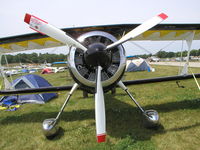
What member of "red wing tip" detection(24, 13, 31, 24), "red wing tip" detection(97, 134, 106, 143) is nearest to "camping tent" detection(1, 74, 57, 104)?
"red wing tip" detection(24, 13, 31, 24)

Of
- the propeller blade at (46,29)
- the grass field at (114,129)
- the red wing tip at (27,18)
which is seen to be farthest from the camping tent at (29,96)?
the red wing tip at (27,18)

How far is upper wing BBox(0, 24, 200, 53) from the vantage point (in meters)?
4.17

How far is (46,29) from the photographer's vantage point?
9.93ft

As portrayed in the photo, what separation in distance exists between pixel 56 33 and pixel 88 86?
1.48 m

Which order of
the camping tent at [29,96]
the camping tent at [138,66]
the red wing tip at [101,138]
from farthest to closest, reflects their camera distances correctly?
the camping tent at [138,66] < the camping tent at [29,96] < the red wing tip at [101,138]

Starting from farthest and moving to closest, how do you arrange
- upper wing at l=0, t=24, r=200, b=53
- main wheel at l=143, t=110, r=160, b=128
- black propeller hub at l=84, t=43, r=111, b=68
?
upper wing at l=0, t=24, r=200, b=53 < main wheel at l=143, t=110, r=160, b=128 < black propeller hub at l=84, t=43, r=111, b=68

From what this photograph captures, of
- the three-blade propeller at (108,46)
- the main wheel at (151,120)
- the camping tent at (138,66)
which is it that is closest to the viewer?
the three-blade propeller at (108,46)

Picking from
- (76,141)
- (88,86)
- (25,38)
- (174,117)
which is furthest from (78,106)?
(174,117)

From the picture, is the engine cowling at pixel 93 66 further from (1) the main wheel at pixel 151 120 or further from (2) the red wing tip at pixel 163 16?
(1) the main wheel at pixel 151 120

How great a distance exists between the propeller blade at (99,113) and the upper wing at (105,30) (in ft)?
6.10

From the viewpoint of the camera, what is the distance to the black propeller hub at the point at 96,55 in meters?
2.90

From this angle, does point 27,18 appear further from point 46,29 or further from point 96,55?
point 96,55

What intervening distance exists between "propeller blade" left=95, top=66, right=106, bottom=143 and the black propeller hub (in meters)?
0.15

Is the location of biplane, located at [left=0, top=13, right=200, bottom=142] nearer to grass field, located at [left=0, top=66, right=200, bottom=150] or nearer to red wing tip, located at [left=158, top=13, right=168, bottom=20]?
red wing tip, located at [left=158, top=13, right=168, bottom=20]
